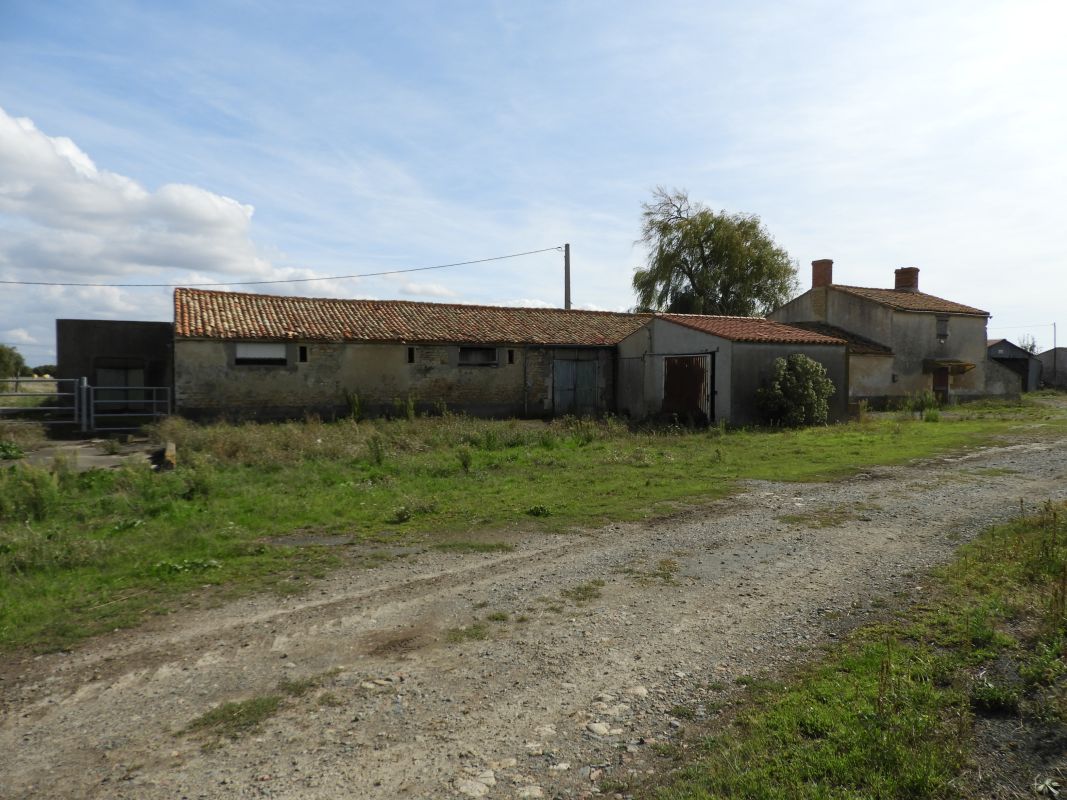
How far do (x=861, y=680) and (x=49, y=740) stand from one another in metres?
4.52

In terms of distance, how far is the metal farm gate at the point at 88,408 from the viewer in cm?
1886

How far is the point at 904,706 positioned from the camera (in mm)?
3625

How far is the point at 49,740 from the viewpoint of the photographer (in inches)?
143

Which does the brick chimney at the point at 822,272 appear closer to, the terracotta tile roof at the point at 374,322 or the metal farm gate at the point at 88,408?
the terracotta tile roof at the point at 374,322

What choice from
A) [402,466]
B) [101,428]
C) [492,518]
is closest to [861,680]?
[492,518]

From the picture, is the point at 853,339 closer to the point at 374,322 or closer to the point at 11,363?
the point at 374,322

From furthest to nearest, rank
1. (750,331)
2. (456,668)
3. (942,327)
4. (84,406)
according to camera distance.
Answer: (942,327) < (750,331) < (84,406) < (456,668)

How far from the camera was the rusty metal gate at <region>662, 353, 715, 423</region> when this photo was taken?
20.5m

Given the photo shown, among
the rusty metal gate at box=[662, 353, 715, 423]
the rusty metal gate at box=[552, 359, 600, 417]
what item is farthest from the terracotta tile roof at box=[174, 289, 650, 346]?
the rusty metal gate at box=[662, 353, 715, 423]

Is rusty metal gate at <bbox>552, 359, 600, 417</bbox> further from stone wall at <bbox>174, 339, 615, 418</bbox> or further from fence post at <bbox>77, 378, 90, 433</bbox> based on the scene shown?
fence post at <bbox>77, 378, 90, 433</bbox>

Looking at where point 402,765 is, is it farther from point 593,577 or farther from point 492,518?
point 492,518

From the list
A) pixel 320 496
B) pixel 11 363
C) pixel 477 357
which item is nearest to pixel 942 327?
pixel 477 357

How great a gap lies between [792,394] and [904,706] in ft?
57.8

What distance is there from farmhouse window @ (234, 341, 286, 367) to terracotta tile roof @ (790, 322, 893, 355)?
21.1 meters
